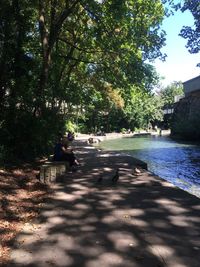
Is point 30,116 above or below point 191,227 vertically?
above

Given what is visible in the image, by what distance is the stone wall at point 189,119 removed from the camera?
168ft

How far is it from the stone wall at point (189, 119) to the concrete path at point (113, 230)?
4181cm

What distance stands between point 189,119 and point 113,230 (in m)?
49.0

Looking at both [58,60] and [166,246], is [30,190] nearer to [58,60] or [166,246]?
[166,246]

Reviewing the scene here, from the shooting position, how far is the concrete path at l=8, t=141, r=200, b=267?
5523mm

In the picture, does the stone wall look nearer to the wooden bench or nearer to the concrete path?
the wooden bench

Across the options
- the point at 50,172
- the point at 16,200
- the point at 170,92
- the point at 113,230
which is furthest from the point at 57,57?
the point at 170,92

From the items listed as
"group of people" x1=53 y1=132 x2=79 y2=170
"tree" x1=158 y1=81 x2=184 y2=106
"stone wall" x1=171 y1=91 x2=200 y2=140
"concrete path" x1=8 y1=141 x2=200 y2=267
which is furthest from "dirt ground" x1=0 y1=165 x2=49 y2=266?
"tree" x1=158 y1=81 x2=184 y2=106

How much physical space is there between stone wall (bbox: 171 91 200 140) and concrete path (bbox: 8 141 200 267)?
41.8 meters

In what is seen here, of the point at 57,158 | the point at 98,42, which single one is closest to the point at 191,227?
the point at 57,158

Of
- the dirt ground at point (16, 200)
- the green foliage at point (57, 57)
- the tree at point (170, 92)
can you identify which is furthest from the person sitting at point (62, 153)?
the tree at point (170, 92)

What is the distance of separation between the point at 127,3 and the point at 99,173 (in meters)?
10.3

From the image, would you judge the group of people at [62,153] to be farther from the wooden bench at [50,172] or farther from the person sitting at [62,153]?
the wooden bench at [50,172]

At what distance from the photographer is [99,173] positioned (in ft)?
44.8
